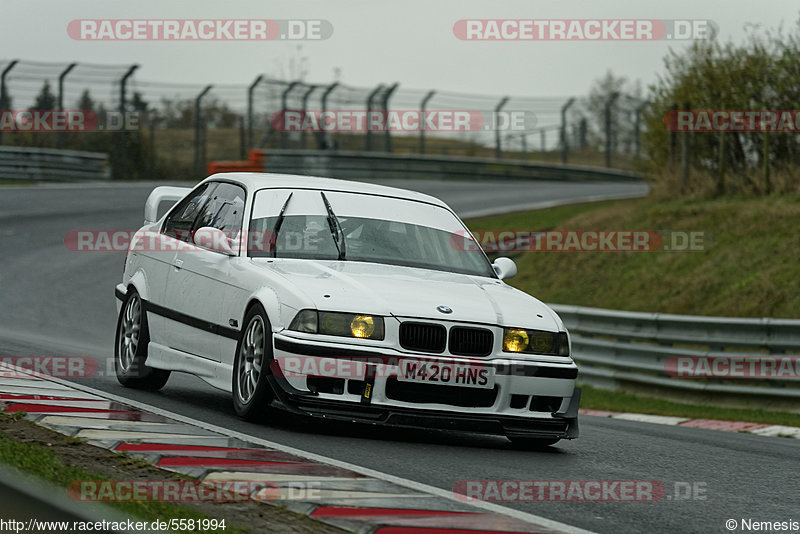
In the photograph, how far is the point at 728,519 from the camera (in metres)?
5.19

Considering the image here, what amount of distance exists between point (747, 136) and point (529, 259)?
4416 mm

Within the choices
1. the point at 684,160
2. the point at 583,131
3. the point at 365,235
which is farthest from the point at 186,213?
the point at 583,131

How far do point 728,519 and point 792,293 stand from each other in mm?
9395

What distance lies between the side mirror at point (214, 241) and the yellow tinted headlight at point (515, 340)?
72.6 inches

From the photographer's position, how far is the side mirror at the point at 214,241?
7707mm

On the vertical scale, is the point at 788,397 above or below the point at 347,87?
below

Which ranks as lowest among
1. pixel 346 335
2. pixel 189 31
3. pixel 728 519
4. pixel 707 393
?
pixel 707 393

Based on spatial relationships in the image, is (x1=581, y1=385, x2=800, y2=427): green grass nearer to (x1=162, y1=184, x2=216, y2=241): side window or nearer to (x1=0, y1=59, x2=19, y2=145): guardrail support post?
(x1=162, y1=184, x2=216, y2=241): side window

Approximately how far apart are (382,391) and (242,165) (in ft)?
66.2

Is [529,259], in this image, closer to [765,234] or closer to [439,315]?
[765,234]

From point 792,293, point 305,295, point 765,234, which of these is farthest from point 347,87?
point 305,295

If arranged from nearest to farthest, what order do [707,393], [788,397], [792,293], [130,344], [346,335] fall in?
[346,335]
[130,344]
[788,397]
[707,393]
[792,293]

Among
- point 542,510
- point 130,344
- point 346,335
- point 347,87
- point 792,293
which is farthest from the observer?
point 347,87

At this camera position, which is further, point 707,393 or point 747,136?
point 747,136
